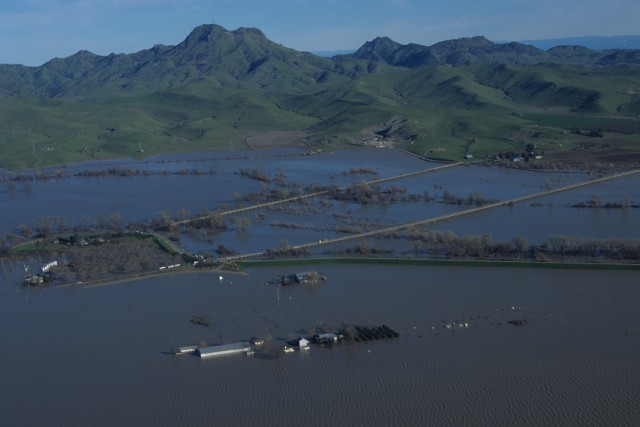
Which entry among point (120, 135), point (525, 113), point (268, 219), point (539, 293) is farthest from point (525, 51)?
point (539, 293)

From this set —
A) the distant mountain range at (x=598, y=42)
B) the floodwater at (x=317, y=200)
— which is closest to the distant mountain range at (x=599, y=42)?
the distant mountain range at (x=598, y=42)

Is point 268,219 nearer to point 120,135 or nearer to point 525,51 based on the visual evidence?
point 120,135

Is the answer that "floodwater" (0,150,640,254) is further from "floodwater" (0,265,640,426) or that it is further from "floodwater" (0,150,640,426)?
"floodwater" (0,265,640,426)

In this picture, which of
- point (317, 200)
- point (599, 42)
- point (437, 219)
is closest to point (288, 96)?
point (317, 200)

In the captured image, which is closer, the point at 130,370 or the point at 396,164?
the point at 130,370

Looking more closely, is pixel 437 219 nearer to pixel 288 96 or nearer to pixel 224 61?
pixel 288 96

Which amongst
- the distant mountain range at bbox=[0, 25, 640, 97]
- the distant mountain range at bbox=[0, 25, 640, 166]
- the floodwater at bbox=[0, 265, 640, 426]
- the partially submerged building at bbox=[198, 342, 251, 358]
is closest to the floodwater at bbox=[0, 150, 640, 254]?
the floodwater at bbox=[0, 265, 640, 426]

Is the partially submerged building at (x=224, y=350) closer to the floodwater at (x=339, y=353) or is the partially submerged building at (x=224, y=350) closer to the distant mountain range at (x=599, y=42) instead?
the floodwater at (x=339, y=353)
